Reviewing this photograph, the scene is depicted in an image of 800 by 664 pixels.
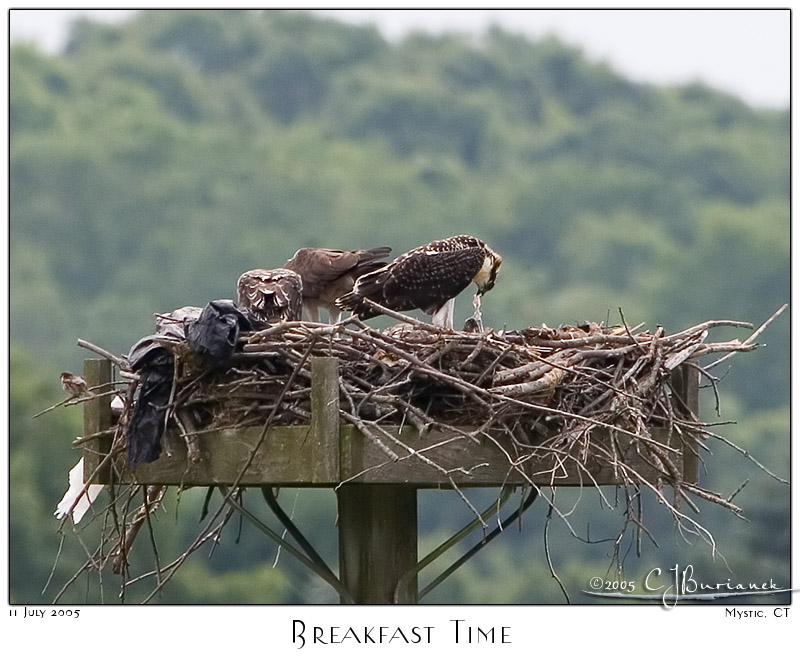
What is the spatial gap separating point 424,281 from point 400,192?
4280cm

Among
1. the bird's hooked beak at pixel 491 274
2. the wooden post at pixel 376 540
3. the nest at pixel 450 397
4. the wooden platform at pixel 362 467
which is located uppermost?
the bird's hooked beak at pixel 491 274

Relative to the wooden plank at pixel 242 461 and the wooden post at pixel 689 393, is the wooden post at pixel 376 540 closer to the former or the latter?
the wooden plank at pixel 242 461

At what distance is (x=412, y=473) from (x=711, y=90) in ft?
192

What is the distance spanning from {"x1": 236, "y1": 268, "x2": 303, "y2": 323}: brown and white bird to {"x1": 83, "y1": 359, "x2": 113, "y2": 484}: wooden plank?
0.87 meters

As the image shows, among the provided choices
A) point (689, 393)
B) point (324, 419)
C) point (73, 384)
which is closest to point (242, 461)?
point (324, 419)

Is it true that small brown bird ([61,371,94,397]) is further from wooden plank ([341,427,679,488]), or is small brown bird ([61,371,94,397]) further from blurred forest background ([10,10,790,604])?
blurred forest background ([10,10,790,604])

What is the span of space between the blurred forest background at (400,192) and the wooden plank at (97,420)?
61.8ft

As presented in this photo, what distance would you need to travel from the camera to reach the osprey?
23.5 feet

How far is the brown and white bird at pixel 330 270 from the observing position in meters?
7.59

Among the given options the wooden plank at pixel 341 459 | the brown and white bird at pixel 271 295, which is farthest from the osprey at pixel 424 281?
the wooden plank at pixel 341 459

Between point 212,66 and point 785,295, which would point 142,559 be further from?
point 212,66

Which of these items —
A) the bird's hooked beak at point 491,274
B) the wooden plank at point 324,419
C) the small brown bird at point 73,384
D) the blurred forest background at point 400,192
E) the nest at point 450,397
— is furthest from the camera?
the blurred forest background at point 400,192

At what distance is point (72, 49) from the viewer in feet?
207

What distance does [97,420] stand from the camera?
593 cm
